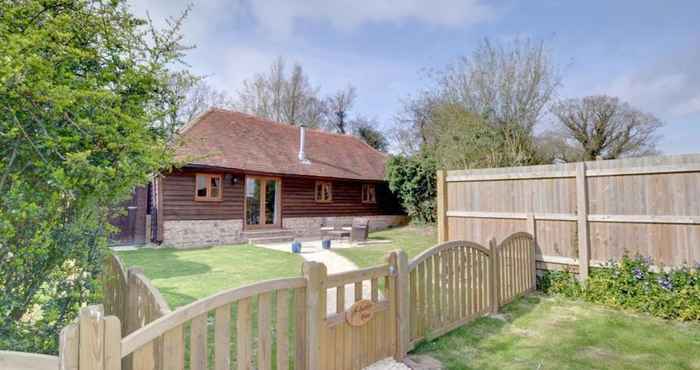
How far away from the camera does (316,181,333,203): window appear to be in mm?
15812

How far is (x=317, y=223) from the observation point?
51.1 ft

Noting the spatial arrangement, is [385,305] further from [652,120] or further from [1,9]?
[652,120]

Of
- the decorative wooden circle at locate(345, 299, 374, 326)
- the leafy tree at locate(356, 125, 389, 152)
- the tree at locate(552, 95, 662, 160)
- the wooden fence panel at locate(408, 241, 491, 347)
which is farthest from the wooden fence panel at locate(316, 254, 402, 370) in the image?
the leafy tree at locate(356, 125, 389, 152)

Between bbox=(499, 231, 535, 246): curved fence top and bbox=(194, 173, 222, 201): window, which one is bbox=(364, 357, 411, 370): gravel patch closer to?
bbox=(499, 231, 535, 246): curved fence top

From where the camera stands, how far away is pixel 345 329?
10.1 ft

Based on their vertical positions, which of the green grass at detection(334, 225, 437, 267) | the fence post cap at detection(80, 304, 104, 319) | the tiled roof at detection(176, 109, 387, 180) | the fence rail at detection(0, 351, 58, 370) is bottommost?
the green grass at detection(334, 225, 437, 267)

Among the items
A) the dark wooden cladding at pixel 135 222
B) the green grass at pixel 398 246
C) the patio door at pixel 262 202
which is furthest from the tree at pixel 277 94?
the dark wooden cladding at pixel 135 222

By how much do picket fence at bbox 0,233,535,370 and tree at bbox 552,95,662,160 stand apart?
1504 cm

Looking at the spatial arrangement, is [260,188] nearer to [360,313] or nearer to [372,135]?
[360,313]

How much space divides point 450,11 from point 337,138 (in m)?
11.8

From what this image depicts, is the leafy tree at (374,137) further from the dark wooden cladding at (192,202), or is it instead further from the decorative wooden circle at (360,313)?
the decorative wooden circle at (360,313)

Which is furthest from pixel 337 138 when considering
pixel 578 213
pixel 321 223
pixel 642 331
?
pixel 642 331

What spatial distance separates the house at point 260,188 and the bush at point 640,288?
855 cm

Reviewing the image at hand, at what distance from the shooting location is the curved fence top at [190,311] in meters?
1.70
